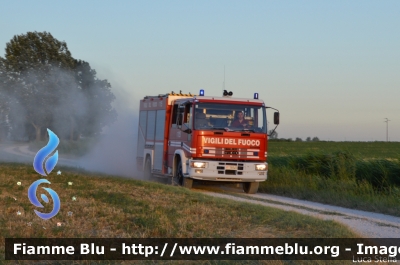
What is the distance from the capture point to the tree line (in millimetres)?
48000

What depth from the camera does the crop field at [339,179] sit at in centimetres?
1856

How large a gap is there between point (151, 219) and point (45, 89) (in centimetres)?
3810

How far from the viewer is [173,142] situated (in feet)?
70.4

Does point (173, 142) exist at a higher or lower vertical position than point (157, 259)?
higher

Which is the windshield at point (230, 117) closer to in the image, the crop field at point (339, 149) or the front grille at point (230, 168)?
the front grille at point (230, 168)

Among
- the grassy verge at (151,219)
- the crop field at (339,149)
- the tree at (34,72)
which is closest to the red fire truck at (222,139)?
the grassy verge at (151,219)

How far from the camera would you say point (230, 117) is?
65.2ft

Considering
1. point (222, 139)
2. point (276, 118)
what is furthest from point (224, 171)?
point (276, 118)

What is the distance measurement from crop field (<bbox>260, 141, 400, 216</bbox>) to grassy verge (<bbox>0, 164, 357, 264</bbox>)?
16.3 feet

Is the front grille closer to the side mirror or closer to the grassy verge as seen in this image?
the side mirror

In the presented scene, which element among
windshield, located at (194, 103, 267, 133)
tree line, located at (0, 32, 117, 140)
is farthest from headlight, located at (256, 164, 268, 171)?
tree line, located at (0, 32, 117, 140)

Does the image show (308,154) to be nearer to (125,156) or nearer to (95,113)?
(125,156)

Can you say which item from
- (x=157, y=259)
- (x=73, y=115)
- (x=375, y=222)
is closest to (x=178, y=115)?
(x=375, y=222)

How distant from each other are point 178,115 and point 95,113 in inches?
1089
